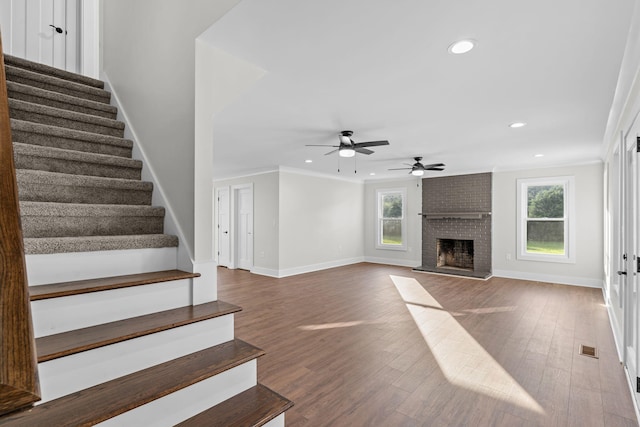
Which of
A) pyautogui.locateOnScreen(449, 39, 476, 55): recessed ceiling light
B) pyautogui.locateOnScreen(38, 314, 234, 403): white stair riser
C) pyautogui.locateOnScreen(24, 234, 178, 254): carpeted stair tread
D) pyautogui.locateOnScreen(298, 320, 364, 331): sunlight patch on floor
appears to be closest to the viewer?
pyautogui.locateOnScreen(38, 314, 234, 403): white stair riser

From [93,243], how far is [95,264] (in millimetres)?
118

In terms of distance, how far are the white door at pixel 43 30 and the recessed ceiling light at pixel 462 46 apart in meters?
4.49

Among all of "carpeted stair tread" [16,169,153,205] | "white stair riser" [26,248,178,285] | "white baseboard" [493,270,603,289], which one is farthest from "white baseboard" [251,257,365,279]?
"white stair riser" [26,248,178,285]

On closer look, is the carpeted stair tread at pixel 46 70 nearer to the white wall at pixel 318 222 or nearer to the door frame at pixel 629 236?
the white wall at pixel 318 222

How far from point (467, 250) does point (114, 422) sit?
7.76 metres

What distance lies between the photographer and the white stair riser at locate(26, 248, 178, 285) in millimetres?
1613

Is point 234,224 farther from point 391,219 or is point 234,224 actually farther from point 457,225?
point 457,225

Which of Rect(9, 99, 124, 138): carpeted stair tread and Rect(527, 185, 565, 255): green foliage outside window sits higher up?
Rect(9, 99, 124, 138): carpeted stair tread

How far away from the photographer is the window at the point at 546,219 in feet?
20.6

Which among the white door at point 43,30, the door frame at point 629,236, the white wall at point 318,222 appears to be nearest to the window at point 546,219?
the door frame at point 629,236

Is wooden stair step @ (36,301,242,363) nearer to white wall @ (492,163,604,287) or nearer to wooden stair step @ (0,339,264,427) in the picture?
wooden stair step @ (0,339,264,427)

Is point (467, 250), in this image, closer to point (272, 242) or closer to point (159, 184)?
point (272, 242)

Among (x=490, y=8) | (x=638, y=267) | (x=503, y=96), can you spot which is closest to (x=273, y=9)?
(x=490, y=8)

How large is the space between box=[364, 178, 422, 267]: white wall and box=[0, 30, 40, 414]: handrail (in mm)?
8406
